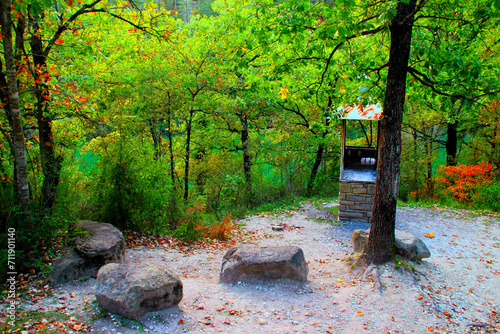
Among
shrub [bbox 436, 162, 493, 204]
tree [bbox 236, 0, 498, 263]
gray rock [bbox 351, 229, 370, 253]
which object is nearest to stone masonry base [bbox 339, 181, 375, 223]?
gray rock [bbox 351, 229, 370, 253]

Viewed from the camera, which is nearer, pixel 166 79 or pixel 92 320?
pixel 92 320

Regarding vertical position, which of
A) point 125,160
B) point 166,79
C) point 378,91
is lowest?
point 125,160

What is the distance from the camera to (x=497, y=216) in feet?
31.7

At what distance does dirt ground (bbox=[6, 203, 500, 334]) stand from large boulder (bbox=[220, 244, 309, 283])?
0.12m

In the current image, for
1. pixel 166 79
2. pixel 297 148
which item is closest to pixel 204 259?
pixel 166 79

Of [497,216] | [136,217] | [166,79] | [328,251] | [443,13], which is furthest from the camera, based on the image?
[166,79]

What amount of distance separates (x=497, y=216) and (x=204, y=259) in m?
8.77

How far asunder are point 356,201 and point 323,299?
16.3 ft

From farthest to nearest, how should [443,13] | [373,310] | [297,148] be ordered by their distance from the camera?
[297,148], [443,13], [373,310]

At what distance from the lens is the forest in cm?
436

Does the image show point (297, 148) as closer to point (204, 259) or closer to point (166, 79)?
point (166, 79)

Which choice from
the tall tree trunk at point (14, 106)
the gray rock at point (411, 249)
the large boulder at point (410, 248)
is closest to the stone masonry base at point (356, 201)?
the large boulder at point (410, 248)

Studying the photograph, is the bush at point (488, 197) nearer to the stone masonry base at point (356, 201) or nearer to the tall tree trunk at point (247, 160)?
the stone masonry base at point (356, 201)

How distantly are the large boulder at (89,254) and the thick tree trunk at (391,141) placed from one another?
3.77 m
